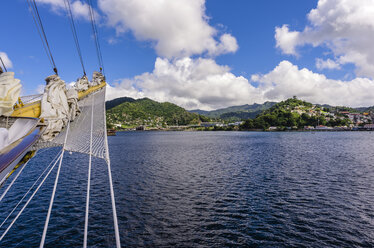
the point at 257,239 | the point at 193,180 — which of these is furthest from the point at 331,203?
the point at 193,180

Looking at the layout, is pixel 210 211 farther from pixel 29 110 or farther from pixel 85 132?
pixel 29 110

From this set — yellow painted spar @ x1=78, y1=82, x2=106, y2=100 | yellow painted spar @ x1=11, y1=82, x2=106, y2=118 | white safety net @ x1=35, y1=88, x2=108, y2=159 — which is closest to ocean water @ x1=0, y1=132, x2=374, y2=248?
white safety net @ x1=35, y1=88, x2=108, y2=159

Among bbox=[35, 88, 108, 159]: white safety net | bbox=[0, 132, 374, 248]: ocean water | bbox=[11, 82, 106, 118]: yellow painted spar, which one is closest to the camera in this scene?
bbox=[11, 82, 106, 118]: yellow painted spar

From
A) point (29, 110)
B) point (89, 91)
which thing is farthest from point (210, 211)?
point (29, 110)

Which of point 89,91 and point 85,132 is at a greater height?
point 89,91

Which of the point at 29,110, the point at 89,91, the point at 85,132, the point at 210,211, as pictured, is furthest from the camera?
the point at 210,211

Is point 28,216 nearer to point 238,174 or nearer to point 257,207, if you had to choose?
point 257,207

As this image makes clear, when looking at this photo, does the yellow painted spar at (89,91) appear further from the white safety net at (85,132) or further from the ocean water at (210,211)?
the ocean water at (210,211)

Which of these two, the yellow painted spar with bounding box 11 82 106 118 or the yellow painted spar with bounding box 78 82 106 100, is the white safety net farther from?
the yellow painted spar with bounding box 11 82 106 118

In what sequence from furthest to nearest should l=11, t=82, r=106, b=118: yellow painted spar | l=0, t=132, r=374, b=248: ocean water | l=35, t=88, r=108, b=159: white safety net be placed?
l=0, t=132, r=374, b=248: ocean water < l=35, t=88, r=108, b=159: white safety net < l=11, t=82, r=106, b=118: yellow painted spar

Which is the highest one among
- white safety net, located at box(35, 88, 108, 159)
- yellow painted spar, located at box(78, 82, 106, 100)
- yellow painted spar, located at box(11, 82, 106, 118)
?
yellow painted spar, located at box(78, 82, 106, 100)

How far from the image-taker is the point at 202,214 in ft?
33.9

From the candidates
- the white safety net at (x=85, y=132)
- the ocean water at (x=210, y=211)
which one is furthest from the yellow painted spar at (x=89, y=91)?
the ocean water at (x=210, y=211)

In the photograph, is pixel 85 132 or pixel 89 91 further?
pixel 89 91
